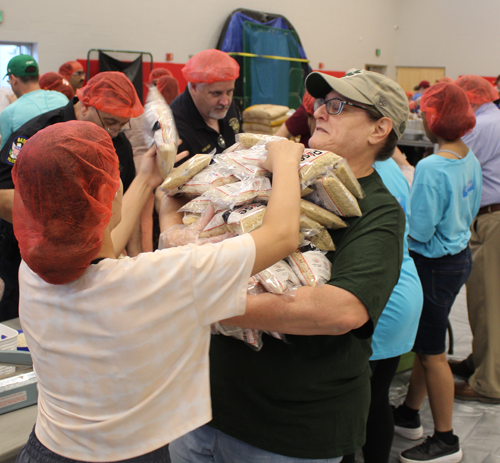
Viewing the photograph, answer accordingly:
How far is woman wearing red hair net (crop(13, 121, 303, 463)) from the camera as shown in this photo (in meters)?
0.84

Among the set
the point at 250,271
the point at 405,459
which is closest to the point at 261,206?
the point at 250,271

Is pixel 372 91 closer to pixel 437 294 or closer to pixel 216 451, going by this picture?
pixel 216 451

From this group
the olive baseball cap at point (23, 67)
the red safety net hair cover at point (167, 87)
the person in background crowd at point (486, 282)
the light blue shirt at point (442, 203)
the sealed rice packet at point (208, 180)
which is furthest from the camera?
the red safety net hair cover at point (167, 87)

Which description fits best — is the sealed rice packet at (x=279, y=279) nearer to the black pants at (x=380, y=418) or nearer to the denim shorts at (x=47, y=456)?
the denim shorts at (x=47, y=456)

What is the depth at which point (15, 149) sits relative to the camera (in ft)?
6.93

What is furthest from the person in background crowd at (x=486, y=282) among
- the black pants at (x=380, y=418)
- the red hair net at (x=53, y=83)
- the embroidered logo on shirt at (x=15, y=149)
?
the red hair net at (x=53, y=83)

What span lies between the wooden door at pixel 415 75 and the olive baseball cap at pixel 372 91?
13107mm

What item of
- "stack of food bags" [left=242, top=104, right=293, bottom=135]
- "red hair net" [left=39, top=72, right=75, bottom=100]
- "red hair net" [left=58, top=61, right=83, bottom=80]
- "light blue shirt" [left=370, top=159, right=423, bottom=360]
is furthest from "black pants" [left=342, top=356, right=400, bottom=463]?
"red hair net" [left=58, top=61, right=83, bottom=80]

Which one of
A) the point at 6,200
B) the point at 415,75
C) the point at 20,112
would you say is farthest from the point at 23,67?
the point at 415,75

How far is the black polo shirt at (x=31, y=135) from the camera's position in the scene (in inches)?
83.7

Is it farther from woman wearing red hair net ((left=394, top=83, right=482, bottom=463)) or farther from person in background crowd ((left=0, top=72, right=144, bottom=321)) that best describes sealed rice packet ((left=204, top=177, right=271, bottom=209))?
woman wearing red hair net ((left=394, top=83, right=482, bottom=463))

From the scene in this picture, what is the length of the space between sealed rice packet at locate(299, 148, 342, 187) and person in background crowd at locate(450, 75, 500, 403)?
7.34 feet

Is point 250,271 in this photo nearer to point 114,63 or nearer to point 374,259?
point 374,259

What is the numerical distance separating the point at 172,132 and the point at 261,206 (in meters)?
0.43
